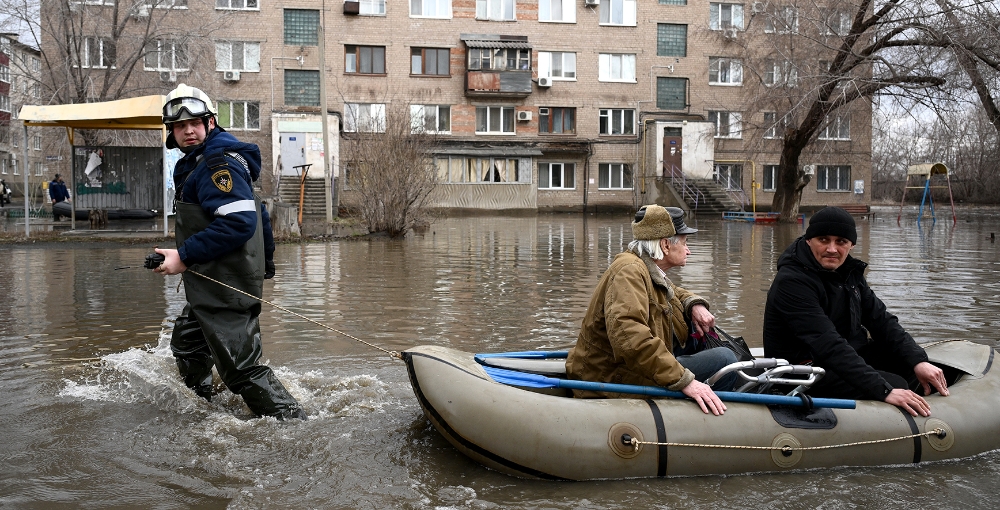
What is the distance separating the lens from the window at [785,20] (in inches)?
1058

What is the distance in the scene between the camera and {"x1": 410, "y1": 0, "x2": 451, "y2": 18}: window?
41.8 m

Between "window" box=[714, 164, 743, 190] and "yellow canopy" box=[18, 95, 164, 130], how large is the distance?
31.8 metres

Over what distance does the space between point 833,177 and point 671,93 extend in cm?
998

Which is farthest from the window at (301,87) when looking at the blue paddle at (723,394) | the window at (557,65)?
the blue paddle at (723,394)

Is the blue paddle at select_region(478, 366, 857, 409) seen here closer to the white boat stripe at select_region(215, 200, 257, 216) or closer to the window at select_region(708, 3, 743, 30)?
the white boat stripe at select_region(215, 200, 257, 216)

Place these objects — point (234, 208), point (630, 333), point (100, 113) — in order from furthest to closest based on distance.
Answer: point (100, 113) < point (234, 208) < point (630, 333)

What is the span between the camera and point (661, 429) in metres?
4.68

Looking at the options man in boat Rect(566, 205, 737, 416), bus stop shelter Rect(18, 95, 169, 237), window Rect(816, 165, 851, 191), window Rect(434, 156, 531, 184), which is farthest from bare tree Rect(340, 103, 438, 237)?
window Rect(816, 165, 851, 191)

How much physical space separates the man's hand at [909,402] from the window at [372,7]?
38.8 meters

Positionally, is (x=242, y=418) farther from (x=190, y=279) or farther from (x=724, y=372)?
(x=724, y=372)

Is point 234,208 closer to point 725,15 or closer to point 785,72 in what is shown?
point 785,72

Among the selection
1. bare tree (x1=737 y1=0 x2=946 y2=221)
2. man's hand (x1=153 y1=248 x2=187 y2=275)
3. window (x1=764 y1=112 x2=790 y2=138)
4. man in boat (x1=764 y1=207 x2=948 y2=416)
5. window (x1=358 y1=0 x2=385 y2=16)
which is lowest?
man in boat (x1=764 y1=207 x2=948 y2=416)

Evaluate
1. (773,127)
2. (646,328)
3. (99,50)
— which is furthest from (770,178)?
(646,328)

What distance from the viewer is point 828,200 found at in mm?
46094
